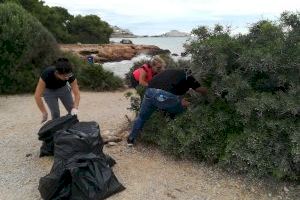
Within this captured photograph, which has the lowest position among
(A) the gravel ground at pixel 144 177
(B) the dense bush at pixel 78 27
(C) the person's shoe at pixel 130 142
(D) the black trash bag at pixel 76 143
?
(B) the dense bush at pixel 78 27

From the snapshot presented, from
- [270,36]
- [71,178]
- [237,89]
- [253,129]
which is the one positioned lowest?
[71,178]

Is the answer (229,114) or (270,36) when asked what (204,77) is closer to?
(229,114)

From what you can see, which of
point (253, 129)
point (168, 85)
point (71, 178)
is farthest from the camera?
point (168, 85)

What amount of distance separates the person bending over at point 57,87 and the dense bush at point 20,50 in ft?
19.4

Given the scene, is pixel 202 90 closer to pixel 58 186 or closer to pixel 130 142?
pixel 130 142

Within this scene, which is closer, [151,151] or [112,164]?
[112,164]

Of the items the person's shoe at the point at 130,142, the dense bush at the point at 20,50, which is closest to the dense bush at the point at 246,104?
the person's shoe at the point at 130,142

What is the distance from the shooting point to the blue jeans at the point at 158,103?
6.12 m

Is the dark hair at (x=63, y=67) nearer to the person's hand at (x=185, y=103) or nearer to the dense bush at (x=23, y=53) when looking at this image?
the person's hand at (x=185, y=103)

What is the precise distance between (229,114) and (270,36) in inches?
45.1

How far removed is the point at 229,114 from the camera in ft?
18.3

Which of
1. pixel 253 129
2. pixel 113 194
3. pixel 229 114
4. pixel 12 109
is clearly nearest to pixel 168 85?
pixel 229 114

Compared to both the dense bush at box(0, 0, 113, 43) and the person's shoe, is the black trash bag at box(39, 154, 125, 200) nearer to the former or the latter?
the person's shoe

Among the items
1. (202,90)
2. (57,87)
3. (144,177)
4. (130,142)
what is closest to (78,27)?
(57,87)
